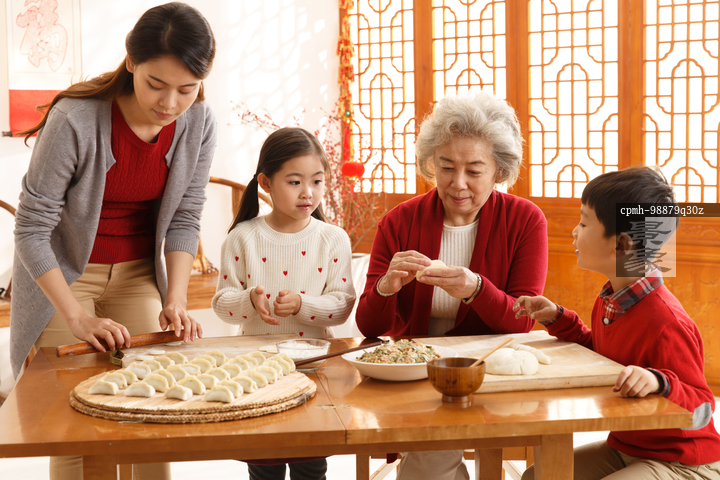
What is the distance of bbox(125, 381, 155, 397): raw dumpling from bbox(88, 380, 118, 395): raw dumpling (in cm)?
3

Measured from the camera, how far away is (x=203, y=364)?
1475 mm

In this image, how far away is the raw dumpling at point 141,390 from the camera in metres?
1.30

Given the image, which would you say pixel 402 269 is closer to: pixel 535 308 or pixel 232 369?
pixel 535 308

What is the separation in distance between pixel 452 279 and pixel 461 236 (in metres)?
0.36

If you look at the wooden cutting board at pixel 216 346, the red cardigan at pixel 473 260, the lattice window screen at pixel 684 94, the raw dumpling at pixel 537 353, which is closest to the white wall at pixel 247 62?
the lattice window screen at pixel 684 94

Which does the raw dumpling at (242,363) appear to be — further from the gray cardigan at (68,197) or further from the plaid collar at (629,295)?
the plaid collar at (629,295)

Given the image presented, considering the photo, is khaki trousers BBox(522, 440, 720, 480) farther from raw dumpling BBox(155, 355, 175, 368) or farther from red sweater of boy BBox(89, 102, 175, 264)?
red sweater of boy BBox(89, 102, 175, 264)

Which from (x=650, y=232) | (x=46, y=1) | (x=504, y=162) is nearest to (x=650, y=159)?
(x=504, y=162)

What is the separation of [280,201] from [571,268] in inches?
102

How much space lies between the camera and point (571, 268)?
4.18 meters

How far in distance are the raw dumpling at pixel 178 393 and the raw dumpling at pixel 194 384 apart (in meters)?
0.02

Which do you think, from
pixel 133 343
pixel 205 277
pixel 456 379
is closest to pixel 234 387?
pixel 456 379

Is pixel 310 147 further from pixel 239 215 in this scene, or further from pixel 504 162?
pixel 504 162

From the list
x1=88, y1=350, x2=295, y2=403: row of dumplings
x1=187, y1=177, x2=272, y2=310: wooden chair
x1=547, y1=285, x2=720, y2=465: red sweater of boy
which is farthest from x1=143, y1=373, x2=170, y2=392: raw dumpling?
x1=187, y1=177, x2=272, y2=310: wooden chair
